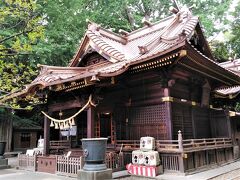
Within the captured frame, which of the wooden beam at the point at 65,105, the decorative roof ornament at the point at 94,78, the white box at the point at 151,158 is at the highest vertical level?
the decorative roof ornament at the point at 94,78

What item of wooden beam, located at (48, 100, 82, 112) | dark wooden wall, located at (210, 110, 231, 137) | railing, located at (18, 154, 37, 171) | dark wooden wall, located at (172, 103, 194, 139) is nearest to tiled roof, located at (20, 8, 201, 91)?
wooden beam, located at (48, 100, 82, 112)

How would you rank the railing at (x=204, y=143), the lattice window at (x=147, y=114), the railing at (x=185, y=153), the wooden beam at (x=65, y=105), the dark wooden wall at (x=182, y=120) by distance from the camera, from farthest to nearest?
the wooden beam at (x=65, y=105) < the dark wooden wall at (x=182, y=120) < the lattice window at (x=147, y=114) < the railing at (x=204, y=143) < the railing at (x=185, y=153)

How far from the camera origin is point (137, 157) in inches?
401

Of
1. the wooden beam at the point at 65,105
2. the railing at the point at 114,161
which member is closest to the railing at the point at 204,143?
the railing at the point at 114,161

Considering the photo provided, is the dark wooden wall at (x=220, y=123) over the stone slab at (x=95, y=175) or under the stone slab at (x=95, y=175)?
over

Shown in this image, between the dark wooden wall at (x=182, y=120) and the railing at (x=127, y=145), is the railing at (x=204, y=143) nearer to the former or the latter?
the dark wooden wall at (x=182, y=120)

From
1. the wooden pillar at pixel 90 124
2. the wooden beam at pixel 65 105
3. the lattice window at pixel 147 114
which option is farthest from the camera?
the wooden beam at pixel 65 105

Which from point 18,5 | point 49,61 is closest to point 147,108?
point 18,5

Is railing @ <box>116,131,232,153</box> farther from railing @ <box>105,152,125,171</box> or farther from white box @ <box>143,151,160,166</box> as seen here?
railing @ <box>105,152,125,171</box>

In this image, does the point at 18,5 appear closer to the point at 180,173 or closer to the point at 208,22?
the point at 180,173

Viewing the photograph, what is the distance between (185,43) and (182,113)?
424 cm

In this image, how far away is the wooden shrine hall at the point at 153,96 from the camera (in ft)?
32.6

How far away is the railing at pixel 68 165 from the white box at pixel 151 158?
102 inches

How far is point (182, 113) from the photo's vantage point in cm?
1170
